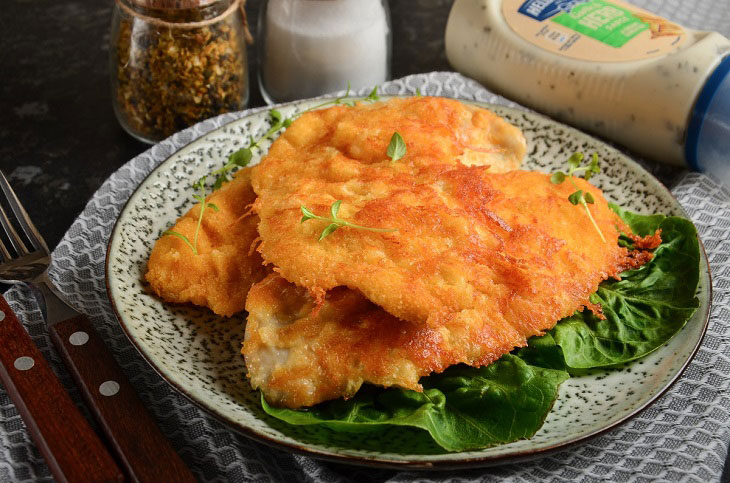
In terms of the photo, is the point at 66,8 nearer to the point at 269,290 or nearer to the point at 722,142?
the point at 269,290

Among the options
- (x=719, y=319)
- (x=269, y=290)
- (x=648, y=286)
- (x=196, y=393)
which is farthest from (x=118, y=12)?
(x=719, y=319)

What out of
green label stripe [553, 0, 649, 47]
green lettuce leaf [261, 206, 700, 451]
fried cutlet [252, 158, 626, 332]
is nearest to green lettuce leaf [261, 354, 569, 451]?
green lettuce leaf [261, 206, 700, 451]

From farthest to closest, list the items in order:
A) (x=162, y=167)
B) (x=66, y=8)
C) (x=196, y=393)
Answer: (x=66, y=8), (x=162, y=167), (x=196, y=393)

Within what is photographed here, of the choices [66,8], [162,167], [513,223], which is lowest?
[66,8]

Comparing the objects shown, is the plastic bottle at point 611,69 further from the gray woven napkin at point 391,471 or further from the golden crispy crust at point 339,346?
the golden crispy crust at point 339,346

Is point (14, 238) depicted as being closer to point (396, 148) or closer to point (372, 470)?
point (396, 148)

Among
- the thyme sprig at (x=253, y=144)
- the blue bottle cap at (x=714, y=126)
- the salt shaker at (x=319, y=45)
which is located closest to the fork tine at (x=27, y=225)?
the thyme sprig at (x=253, y=144)

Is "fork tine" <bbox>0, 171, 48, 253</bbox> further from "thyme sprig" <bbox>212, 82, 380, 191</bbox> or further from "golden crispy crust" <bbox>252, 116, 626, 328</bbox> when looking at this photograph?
"golden crispy crust" <bbox>252, 116, 626, 328</bbox>
